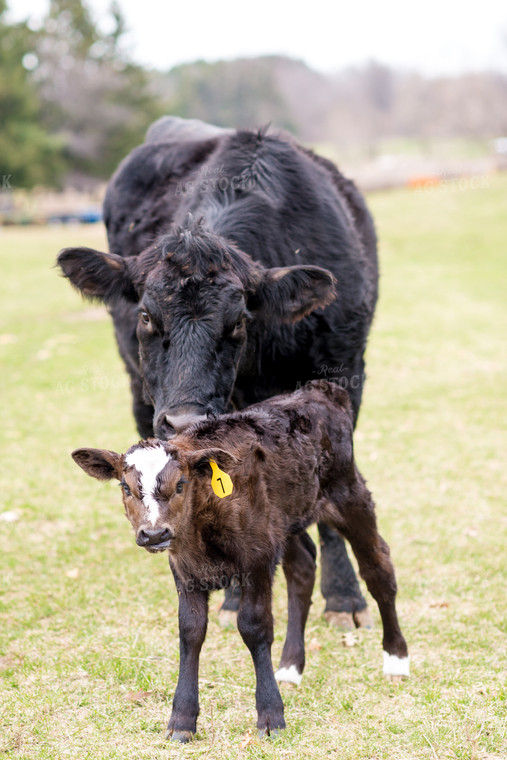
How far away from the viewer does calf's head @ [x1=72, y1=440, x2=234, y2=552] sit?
10.5ft

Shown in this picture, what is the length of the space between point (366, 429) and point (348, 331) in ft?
15.3

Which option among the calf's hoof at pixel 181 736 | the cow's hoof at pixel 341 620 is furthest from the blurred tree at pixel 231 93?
the calf's hoof at pixel 181 736

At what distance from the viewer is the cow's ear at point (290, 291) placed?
4.49 meters

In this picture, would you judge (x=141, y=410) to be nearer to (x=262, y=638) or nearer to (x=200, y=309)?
(x=200, y=309)

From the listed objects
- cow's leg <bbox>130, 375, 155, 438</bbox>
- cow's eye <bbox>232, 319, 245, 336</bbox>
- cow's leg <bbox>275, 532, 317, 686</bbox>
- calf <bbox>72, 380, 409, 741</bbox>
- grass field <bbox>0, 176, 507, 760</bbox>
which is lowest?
grass field <bbox>0, 176, 507, 760</bbox>

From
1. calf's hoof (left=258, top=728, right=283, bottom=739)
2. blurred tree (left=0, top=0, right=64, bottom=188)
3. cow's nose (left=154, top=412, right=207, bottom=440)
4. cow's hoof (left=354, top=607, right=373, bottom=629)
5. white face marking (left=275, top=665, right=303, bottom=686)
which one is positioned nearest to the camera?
calf's hoof (left=258, top=728, right=283, bottom=739)

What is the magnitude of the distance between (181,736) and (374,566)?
126 cm

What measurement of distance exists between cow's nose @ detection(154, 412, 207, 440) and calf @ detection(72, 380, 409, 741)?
0.16 metres

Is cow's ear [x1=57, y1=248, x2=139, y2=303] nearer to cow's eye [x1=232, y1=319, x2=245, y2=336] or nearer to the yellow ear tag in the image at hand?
cow's eye [x1=232, y1=319, x2=245, y2=336]

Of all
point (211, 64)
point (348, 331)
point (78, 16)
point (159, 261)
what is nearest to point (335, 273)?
point (348, 331)

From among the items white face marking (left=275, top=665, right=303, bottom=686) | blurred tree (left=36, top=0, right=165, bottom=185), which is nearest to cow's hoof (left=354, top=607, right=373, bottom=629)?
white face marking (left=275, top=665, right=303, bottom=686)

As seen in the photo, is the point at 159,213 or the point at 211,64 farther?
the point at 211,64

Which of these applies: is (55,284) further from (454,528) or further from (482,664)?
(482,664)

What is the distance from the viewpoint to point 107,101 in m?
59.8
